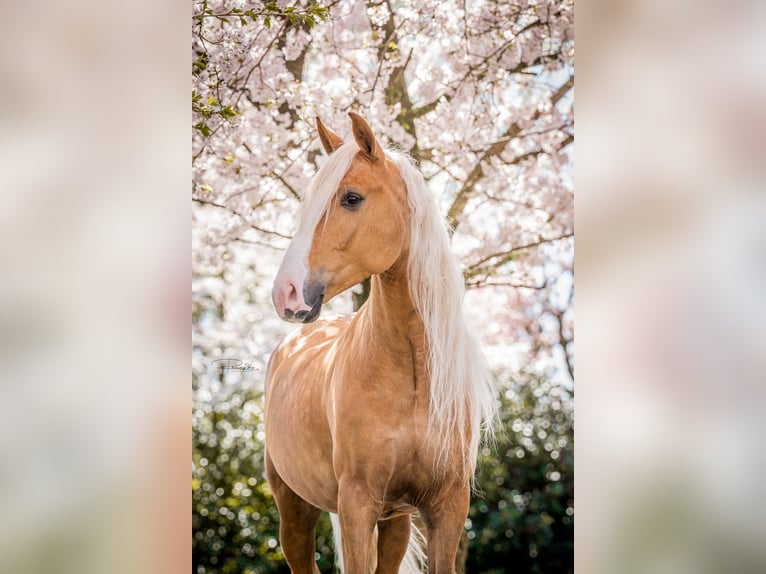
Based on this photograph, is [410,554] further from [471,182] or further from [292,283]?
[471,182]

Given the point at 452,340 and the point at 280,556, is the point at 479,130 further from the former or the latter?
the point at 280,556

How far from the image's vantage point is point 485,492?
2.60 metres

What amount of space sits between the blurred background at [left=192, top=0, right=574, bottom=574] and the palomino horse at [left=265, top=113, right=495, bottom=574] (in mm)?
661

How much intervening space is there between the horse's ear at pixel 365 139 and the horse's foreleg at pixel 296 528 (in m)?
1.10

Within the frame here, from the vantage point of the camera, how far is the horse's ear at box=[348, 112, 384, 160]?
1.82 metres

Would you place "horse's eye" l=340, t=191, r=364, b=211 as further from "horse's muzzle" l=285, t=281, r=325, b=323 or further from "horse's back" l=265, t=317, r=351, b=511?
"horse's back" l=265, t=317, r=351, b=511

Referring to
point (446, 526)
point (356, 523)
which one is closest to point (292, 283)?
point (356, 523)

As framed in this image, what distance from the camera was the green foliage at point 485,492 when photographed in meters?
2.49
